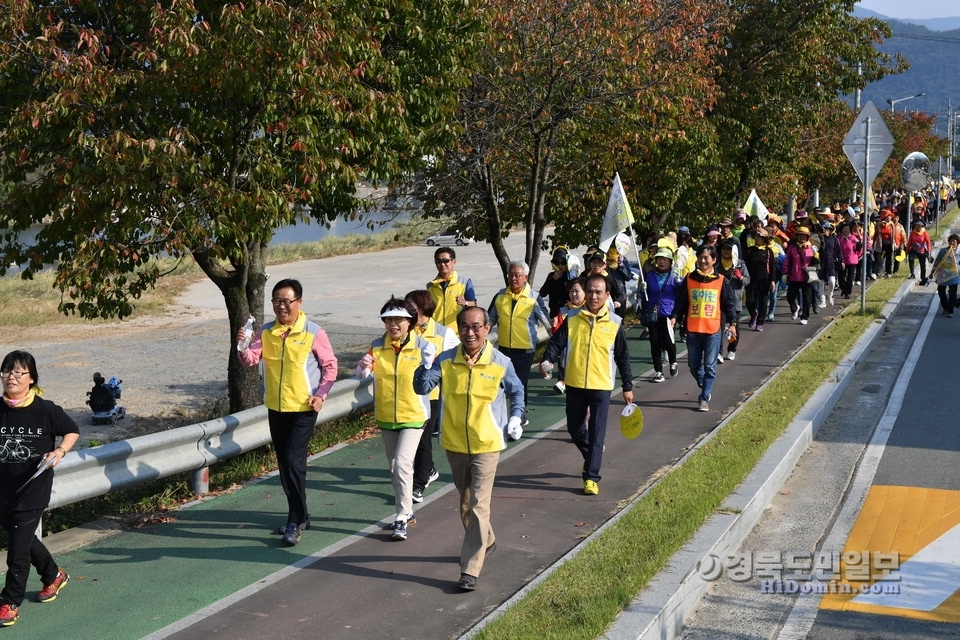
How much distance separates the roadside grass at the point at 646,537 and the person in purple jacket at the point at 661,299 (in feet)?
5.80

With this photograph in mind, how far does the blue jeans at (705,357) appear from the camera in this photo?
39.2 feet

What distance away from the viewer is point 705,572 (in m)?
6.89

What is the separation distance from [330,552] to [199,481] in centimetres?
191

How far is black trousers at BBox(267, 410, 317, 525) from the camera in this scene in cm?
761

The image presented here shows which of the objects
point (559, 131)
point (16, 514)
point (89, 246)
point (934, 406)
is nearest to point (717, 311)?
point (934, 406)

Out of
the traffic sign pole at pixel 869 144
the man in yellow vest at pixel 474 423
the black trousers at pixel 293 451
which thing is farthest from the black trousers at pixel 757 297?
the man in yellow vest at pixel 474 423

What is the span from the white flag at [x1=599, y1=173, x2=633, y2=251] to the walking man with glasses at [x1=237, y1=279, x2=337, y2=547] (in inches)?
322

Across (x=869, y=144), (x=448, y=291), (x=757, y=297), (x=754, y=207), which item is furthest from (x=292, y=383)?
(x=754, y=207)

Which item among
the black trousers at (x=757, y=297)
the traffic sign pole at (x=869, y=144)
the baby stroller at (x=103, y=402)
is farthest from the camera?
the traffic sign pole at (x=869, y=144)

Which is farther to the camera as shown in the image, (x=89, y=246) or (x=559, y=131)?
(x=559, y=131)

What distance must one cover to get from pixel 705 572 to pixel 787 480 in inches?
107

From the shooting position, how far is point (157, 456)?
820cm

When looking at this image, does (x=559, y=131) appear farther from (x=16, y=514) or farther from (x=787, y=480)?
(x=16, y=514)

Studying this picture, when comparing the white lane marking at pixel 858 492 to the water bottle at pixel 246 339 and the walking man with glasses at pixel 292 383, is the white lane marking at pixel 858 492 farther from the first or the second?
the water bottle at pixel 246 339
